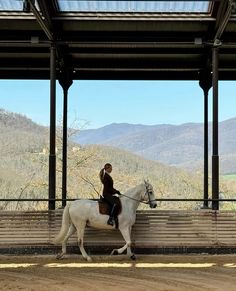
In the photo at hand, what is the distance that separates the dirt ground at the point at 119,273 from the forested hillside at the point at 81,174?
12562 millimetres

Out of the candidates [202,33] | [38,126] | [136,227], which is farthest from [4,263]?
[38,126]

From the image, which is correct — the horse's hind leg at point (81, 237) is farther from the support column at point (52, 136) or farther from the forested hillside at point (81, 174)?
the forested hillside at point (81, 174)

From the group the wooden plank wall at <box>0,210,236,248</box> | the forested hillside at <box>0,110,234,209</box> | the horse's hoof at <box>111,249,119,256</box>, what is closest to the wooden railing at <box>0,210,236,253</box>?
the wooden plank wall at <box>0,210,236,248</box>

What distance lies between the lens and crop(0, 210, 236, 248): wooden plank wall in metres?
10.5

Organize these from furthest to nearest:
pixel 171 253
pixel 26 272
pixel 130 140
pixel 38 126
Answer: pixel 130 140 < pixel 38 126 < pixel 171 253 < pixel 26 272

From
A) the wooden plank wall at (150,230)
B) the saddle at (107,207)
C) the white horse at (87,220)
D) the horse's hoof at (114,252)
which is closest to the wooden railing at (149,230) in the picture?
the wooden plank wall at (150,230)

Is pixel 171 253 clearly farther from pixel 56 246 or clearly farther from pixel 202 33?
pixel 202 33

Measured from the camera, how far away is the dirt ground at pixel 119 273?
25.0ft

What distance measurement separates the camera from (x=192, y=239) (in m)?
10.6

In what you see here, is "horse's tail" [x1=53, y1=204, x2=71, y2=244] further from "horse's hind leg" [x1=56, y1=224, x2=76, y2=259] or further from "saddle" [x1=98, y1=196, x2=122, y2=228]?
"saddle" [x1=98, y1=196, x2=122, y2=228]

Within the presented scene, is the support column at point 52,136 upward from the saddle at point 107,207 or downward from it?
upward

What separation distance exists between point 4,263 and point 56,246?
1258mm

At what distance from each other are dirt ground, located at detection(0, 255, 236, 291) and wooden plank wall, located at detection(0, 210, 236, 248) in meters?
0.37

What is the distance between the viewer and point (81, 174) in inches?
1262
